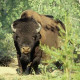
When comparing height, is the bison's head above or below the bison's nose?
above

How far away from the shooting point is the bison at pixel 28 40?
10180mm

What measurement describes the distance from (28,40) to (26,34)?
0.71 feet

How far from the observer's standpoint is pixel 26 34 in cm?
1025

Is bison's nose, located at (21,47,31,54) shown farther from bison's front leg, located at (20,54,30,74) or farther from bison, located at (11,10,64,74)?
bison's front leg, located at (20,54,30,74)

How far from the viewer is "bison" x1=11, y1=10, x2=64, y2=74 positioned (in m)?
10.2

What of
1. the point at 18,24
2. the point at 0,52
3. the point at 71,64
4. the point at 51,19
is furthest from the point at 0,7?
the point at 71,64

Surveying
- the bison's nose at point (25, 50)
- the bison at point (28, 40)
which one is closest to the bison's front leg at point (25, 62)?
the bison at point (28, 40)

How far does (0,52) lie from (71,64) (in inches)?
472

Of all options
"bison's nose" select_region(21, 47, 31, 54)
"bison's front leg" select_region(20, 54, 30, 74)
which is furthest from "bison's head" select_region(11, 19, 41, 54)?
"bison's front leg" select_region(20, 54, 30, 74)

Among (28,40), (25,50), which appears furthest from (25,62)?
(28,40)

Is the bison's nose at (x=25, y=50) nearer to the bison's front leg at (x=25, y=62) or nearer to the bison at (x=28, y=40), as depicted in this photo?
the bison at (x=28, y=40)

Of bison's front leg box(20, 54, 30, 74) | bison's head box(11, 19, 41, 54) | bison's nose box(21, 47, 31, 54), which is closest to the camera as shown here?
bison's nose box(21, 47, 31, 54)

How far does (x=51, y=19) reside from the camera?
1310 cm

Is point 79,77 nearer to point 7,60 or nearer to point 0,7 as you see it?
point 7,60
